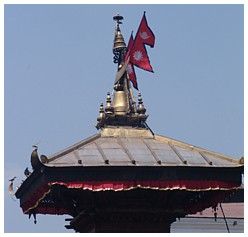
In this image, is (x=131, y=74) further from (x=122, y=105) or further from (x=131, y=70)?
(x=122, y=105)

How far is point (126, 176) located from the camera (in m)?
19.6

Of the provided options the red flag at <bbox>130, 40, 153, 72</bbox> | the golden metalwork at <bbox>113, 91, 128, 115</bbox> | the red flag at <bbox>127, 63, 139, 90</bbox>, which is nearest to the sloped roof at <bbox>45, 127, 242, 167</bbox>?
the golden metalwork at <bbox>113, 91, 128, 115</bbox>

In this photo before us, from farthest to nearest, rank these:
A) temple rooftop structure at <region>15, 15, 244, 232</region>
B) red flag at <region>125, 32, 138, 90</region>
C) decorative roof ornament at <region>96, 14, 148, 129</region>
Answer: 1. red flag at <region>125, 32, 138, 90</region>
2. decorative roof ornament at <region>96, 14, 148, 129</region>
3. temple rooftop structure at <region>15, 15, 244, 232</region>

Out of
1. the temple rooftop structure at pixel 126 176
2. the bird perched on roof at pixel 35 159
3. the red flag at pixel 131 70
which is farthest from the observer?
the red flag at pixel 131 70

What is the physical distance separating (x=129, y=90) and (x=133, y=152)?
8.36ft

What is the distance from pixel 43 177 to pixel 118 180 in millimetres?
1586

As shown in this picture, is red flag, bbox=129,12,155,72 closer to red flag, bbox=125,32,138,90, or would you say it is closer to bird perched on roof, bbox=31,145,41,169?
red flag, bbox=125,32,138,90

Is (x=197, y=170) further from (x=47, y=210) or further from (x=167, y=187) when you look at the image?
(x=47, y=210)

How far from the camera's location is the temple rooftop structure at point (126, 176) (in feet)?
64.3

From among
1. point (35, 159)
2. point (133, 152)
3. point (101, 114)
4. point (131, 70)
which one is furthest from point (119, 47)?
point (35, 159)

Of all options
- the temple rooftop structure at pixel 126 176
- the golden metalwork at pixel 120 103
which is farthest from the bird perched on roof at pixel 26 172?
the golden metalwork at pixel 120 103

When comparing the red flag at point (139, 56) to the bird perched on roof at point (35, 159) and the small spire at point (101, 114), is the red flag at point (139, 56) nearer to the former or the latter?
the small spire at point (101, 114)

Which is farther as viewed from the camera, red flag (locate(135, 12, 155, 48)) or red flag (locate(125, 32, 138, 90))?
red flag (locate(125, 32, 138, 90))

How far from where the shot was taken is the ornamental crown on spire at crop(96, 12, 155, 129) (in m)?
21.5
